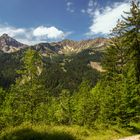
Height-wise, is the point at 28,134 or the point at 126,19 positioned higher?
the point at 126,19

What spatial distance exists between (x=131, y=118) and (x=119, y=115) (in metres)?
1.47

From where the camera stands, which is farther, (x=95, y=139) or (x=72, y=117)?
(x=72, y=117)

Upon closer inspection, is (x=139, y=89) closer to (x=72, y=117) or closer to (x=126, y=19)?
(x=126, y=19)

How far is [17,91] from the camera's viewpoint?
40.8m

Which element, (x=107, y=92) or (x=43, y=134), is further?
(x=107, y=92)

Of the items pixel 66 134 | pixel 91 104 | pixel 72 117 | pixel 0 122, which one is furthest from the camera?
pixel 72 117

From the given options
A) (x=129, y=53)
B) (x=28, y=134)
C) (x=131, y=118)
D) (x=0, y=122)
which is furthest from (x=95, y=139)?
(x=0, y=122)

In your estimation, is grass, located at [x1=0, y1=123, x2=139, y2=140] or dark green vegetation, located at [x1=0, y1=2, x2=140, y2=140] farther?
dark green vegetation, located at [x1=0, y1=2, x2=140, y2=140]

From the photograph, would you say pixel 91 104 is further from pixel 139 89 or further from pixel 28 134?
pixel 28 134

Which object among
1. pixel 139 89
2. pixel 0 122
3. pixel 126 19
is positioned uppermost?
pixel 126 19

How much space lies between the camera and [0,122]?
54812 millimetres

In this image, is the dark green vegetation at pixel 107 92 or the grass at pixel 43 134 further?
the dark green vegetation at pixel 107 92

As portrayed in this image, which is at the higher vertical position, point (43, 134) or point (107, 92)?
point (107, 92)

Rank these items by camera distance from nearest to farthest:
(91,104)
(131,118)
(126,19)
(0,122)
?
1. (131,118)
2. (126,19)
3. (91,104)
4. (0,122)
